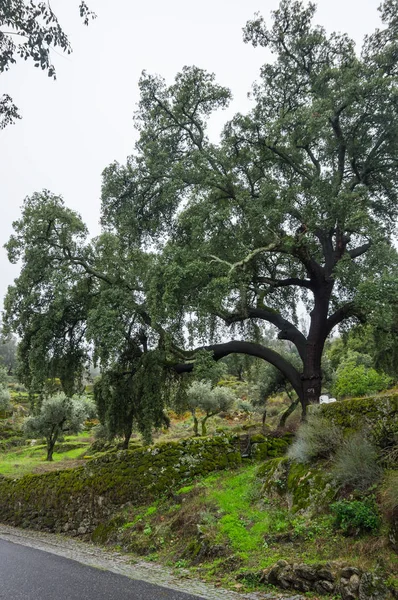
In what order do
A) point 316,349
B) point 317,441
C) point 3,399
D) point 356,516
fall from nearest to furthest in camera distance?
1. point 356,516
2. point 317,441
3. point 316,349
4. point 3,399

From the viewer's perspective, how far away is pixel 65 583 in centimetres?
616

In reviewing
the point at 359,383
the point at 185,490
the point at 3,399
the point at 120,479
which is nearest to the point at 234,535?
the point at 185,490

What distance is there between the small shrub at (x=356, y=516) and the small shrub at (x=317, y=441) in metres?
1.42

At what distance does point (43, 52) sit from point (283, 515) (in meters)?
7.93

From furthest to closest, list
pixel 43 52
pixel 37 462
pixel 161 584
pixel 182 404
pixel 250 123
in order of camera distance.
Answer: pixel 37 462 < pixel 182 404 < pixel 250 123 < pixel 161 584 < pixel 43 52

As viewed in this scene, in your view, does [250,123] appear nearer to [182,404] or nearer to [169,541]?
[182,404]

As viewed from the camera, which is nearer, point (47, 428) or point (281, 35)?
point (281, 35)

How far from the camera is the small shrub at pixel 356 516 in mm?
5418

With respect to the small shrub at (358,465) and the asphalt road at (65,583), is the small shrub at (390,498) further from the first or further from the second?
the asphalt road at (65,583)

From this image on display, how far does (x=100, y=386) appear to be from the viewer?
15.3 meters

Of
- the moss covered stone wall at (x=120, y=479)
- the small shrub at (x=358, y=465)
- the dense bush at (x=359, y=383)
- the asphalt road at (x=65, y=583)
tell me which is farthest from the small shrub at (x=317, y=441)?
the dense bush at (x=359, y=383)

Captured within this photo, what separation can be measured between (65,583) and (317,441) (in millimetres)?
4852

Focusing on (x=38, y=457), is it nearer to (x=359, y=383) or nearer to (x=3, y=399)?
(x=3, y=399)

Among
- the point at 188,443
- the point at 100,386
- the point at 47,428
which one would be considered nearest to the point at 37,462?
the point at 47,428
